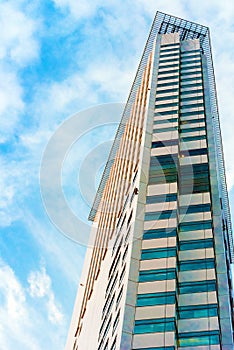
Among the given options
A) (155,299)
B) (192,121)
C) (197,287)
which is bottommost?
(155,299)

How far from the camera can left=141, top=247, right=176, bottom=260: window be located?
53438 mm

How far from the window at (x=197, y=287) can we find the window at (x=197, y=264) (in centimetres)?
195

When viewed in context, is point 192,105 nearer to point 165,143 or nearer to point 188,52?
point 165,143

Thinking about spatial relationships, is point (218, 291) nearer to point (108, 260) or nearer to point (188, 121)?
point (108, 260)

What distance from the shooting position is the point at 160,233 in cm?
5619

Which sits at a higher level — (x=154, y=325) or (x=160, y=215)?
(x=160, y=215)

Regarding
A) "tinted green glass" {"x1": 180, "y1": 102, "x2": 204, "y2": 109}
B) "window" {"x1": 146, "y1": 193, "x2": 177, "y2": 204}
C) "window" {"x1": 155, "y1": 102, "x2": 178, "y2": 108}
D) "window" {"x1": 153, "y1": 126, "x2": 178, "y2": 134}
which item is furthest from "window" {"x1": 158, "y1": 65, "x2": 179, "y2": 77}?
"window" {"x1": 146, "y1": 193, "x2": 177, "y2": 204}

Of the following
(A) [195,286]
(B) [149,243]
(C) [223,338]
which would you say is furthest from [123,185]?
(C) [223,338]

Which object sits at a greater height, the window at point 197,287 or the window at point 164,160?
the window at point 164,160

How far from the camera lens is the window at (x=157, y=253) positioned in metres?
53.4

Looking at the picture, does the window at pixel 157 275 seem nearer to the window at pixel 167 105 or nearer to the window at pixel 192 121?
the window at pixel 192 121

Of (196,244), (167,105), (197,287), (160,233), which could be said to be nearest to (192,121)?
(167,105)

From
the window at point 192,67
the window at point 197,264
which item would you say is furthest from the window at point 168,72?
the window at point 197,264

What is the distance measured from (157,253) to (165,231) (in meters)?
3.14
